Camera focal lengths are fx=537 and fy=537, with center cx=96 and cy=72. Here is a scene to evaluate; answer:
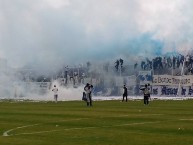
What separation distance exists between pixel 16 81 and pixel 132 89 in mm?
20452

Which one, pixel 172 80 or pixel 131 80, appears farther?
pixel 131 80

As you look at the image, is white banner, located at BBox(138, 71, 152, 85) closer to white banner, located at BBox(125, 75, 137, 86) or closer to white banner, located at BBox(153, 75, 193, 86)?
white banner, located at BBox(125, 75, 137, 86)

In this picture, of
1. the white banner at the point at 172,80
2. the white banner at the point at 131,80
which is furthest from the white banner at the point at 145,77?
the white banner at the point at 172,80

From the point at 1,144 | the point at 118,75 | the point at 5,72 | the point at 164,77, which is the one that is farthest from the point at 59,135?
the point at 118,75

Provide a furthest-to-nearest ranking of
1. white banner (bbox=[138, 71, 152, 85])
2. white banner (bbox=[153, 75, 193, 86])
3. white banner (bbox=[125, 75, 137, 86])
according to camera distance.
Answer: white banner (bbox=[125, 75, 137, 86]) < white banner (bbox=[138, 71, 152, 85]) < white banner (bbox=[153, 75, 193, 86])

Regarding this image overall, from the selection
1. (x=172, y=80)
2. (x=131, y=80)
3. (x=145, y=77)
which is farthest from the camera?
(x=131, y=80)

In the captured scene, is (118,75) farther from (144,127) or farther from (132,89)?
(144,127)

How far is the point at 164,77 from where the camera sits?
86312 mm

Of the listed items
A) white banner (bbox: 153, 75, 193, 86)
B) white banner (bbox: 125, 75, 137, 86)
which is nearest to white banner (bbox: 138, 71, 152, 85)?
white banner (bbox: 125, 75, 137, 86)

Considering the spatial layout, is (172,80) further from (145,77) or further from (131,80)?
(131,80)

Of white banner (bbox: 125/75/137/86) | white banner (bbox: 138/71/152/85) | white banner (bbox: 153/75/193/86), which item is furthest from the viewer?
white banner (bbox: 125/75/137/86)

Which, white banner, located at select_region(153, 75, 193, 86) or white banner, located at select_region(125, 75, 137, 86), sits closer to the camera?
white banner, located at select_region(153, 75, 193, 86)

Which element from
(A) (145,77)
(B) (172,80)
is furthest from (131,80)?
(B) (172,80)

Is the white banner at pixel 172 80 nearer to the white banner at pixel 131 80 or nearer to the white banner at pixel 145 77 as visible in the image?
the white banner at pixel 145 77
